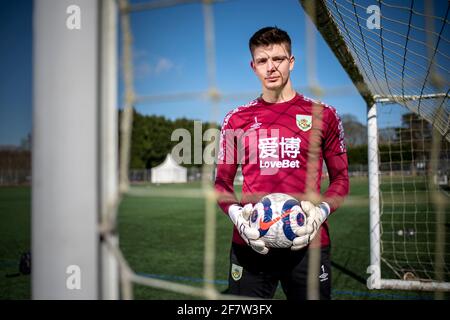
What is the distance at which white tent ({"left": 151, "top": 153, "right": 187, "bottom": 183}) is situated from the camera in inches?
937

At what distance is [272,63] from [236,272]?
92 centimetres

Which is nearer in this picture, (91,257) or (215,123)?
(91,257)

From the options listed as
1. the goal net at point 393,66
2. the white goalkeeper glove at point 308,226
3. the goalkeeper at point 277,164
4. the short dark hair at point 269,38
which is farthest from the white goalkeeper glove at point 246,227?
the goal net at point 393,66

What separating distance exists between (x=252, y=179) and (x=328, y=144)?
0.38 meters

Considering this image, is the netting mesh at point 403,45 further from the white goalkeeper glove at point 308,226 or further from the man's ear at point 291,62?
the white goalkeeper glove at point 308,226

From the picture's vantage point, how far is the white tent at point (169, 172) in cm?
2379

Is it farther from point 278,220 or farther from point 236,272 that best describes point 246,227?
Answer: point 236,272

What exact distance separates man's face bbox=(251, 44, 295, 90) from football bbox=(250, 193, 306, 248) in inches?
20.4

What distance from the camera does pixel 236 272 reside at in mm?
1509

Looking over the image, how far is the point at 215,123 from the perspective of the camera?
124 cm

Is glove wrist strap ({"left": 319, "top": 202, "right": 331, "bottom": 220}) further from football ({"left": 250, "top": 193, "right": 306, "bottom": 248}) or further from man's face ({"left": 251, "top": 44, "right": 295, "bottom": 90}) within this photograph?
man's face ({"left": 251, "top": 44, "right": 295, "bottom": 90})

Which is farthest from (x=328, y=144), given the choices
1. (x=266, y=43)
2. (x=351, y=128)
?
(x=351, y=128)

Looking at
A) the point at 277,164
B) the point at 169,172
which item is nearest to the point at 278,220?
the point at 277,164
